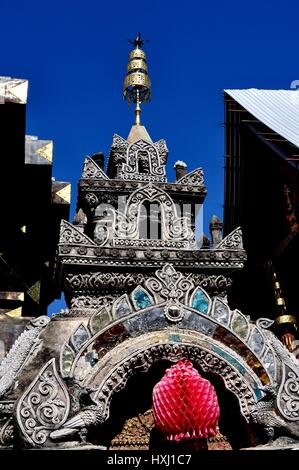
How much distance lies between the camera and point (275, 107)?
16203 millimetres

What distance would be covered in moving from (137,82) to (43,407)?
904 cm

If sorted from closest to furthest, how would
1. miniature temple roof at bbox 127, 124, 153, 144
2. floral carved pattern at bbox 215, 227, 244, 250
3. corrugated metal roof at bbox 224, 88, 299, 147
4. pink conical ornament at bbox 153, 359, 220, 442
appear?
1. pink conical ornament at bbox 153, 359, 220, 442
2. floral carved pattern at bbox 215, 227, 244, 250
3. miniature temple roof at bbox 127, 124, 153, 144
4. corrugated metal roof at bbox 224, 88, 299, 147

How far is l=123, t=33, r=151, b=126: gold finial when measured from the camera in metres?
14.8

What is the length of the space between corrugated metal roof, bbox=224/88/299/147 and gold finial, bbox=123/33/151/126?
208 centimetres

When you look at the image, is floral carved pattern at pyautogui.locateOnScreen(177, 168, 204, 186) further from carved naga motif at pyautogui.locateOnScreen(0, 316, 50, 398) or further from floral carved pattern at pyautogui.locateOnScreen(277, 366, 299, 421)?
floral carved pattern at pyautogui.locateOnScreen(277, 366, 299, 421)

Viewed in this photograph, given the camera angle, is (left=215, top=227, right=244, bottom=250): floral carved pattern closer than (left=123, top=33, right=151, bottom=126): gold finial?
Result: Yes

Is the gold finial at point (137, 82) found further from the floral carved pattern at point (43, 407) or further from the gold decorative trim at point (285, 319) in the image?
the floral carved pattern at point (43, 407)

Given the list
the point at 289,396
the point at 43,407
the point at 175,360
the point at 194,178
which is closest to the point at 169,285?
the point at 175,360

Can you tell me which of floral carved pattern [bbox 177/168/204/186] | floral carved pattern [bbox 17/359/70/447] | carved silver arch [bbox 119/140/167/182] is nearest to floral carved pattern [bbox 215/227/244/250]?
floral carved pattern [bbox 177/168/204/186]

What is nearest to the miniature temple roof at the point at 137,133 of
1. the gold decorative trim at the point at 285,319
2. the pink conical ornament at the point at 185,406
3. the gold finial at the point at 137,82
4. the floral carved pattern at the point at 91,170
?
the gold finial at the point at 137,82

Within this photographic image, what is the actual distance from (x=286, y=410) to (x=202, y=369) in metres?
1.08

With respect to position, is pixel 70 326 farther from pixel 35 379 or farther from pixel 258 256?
pixel 258 256

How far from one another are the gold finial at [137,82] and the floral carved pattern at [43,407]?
797 cm

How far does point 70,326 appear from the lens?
8.72m
